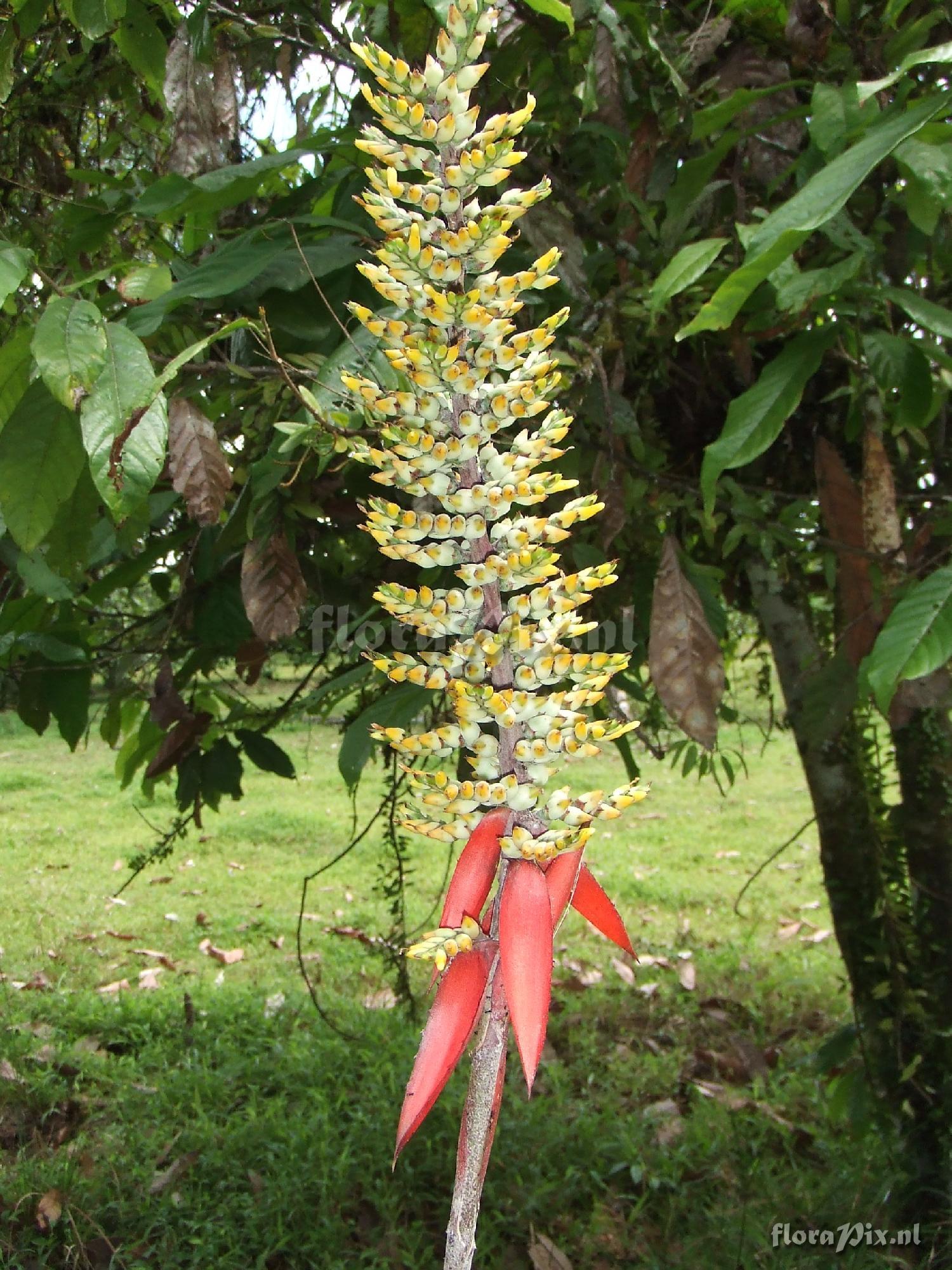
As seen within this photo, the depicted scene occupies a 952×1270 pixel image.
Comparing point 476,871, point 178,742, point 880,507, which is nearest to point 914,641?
point 880,507

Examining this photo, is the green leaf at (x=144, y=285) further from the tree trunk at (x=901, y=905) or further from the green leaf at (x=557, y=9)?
the tree trunk at (x=901, y=905)

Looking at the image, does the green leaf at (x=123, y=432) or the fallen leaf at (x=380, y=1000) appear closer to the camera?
the green leaf at (x=123, y=432)

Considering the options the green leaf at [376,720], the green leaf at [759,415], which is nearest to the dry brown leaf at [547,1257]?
the green leaf at [376,720]

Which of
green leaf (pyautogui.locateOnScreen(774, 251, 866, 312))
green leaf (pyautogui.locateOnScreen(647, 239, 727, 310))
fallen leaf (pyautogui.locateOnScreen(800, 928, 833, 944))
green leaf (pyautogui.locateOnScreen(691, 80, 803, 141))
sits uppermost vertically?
green leaf (pyautogui.locateOnScreen(691, 80, 803, 141))

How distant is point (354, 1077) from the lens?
3.16 metres

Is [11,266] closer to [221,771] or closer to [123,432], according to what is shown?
[123,432]

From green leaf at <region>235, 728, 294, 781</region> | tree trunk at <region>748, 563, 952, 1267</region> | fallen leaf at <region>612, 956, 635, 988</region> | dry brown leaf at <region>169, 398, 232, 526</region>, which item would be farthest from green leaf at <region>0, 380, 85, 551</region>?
fallen leaf at <region>612, 956, 635, 988</region>

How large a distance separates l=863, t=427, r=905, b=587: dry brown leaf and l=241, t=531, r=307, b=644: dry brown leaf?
723mm

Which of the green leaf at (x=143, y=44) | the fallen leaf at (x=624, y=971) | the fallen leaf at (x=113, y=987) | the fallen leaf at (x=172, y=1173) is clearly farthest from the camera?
the fallen leaf at (x=624, y=971)

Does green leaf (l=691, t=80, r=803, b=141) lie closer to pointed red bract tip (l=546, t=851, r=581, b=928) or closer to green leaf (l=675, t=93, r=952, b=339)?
green leaf (l=675, t=93, r=952, b=339)

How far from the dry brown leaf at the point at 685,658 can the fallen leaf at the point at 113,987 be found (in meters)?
3.14

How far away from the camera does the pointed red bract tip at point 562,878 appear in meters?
0.41

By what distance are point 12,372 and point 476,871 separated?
845 mm

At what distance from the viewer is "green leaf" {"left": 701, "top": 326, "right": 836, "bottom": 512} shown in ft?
3.72
